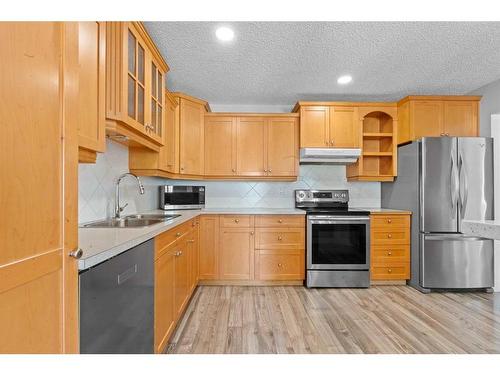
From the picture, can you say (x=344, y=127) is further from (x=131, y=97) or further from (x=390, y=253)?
(x=131, y=97)

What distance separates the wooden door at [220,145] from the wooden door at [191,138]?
0.10 m

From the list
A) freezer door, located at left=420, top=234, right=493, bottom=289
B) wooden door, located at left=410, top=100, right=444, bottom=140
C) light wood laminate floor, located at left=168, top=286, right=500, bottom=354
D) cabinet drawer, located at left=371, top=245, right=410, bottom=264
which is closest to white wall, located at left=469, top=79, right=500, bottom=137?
wooden door, located at left=410, top=100, right=444, bottom=140

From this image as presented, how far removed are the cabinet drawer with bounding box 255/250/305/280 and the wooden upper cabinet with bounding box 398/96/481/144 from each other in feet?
6.69

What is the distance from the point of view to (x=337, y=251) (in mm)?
3242

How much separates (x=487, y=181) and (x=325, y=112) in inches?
76.5

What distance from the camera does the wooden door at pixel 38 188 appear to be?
22.7 inches

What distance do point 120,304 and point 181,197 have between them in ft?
7.90

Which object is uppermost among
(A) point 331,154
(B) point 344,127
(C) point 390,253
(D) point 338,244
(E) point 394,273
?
(B) point 344,127

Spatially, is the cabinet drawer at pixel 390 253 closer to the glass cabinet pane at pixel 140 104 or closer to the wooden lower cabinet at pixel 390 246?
the wooden lower cabinet at pixel 390 246

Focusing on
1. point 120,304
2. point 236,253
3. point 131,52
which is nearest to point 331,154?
→ point 236,253

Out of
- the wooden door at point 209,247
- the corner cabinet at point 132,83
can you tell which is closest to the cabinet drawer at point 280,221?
the wooden door at point 209,247

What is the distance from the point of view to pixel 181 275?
7.47ft

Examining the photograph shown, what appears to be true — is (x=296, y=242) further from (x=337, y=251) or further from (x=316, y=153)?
(x=316, y=153)
